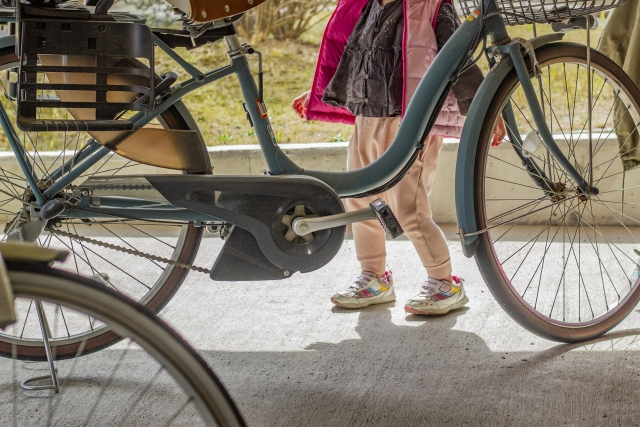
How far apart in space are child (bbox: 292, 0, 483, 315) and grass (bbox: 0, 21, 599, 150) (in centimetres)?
180

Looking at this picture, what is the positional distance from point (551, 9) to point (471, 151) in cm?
44

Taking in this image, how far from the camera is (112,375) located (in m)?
2.46

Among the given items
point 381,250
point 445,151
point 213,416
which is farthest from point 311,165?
point 213,416

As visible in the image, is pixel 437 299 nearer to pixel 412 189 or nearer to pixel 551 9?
pixel 412 189

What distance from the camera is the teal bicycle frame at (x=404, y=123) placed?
7.43ft

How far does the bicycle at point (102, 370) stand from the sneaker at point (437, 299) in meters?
0.93

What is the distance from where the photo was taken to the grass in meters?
5.00

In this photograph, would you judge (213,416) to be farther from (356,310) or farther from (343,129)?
(343,129)

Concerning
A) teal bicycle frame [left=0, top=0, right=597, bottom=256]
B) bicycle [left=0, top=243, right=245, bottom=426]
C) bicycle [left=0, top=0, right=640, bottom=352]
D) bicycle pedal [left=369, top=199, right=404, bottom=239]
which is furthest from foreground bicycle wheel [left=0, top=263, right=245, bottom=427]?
bicycle pedal [left=369, top=199, right=404, bottom=239]

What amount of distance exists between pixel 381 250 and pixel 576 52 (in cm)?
100

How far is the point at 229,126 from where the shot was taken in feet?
17.4

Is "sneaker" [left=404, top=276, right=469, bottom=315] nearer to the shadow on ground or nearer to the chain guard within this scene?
the shadow on ground

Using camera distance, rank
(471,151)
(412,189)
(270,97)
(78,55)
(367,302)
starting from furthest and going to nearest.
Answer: (270,97), (367,302), (412,189), (471,151), (78,55)

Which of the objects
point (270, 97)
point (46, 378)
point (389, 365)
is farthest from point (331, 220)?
point (270, 97)
